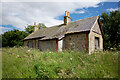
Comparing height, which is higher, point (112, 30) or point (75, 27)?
point (112, 30)

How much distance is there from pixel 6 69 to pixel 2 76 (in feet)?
1.97

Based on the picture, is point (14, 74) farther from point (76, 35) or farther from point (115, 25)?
point (115, 25)

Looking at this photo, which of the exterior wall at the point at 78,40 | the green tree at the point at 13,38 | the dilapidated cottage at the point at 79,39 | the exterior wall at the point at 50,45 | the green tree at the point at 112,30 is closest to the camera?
the dilapidated cottage at the point at 79,39

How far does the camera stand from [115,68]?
3.28 metres

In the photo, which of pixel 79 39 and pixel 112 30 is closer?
pixel 79 39

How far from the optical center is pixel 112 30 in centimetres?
1753

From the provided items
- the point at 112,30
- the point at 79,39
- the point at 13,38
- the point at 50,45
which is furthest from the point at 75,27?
the point at 13,38

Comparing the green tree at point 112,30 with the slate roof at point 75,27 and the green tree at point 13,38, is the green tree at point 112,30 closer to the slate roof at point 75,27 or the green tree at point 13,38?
the slate roof at point 75,27

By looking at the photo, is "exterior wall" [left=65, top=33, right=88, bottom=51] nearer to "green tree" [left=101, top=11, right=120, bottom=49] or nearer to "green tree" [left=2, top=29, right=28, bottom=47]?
"green tree" [left=101, top=11, right=120, bottom=49]

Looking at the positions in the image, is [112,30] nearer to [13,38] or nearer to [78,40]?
[78,40]

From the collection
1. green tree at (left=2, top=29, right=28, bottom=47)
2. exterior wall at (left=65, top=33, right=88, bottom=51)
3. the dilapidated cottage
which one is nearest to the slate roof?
the dilapidated cottage

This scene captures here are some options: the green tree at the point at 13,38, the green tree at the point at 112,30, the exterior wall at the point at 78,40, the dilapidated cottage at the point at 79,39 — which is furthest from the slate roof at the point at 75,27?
the green tree at the point at 13,38

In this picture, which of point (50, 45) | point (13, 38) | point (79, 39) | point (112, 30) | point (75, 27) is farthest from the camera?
point (13, 38)

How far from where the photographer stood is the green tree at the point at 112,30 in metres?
16.5
